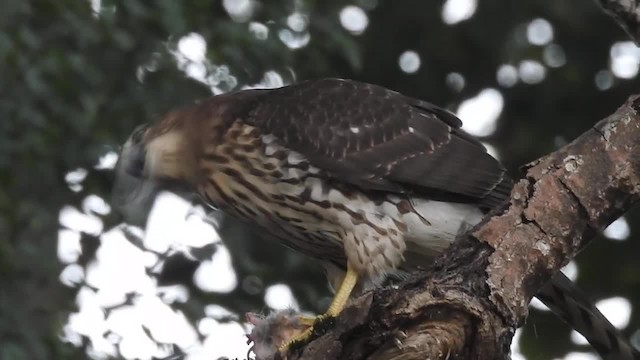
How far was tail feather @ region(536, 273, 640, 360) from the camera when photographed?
4312mm

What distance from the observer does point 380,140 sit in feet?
16.7

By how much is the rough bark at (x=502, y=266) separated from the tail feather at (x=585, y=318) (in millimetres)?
812

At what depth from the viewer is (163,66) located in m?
6.07

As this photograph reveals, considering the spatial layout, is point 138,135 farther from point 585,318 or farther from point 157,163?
point 585,318

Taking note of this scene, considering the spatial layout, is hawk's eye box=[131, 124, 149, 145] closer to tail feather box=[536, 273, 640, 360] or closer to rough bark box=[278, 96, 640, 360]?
tail feather box=[536, 273, 640, 360]

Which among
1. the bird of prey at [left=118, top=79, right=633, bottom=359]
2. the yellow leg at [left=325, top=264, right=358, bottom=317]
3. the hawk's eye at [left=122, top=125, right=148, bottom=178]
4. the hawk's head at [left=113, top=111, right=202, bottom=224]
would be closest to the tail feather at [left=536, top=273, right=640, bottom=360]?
the bird of prey at [left=118, top=79, right=633, bottom=359]

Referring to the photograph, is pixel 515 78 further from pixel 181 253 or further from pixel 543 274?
pixel 543 274

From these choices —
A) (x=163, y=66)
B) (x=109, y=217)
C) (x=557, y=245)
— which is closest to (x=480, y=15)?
(x=163, y=66)

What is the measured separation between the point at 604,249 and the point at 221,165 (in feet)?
6.54

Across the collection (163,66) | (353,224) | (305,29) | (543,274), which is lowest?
(543,274)

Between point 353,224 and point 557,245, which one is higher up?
point 353,224

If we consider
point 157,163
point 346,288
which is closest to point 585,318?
point 346,288

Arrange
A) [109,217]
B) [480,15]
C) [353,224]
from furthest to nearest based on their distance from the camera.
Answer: [480,15], [109,217], [353,224]

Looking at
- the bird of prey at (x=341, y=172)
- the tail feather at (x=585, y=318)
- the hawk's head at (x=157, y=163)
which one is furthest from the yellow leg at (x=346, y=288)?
the hawk's head at (x=157, y=163)
